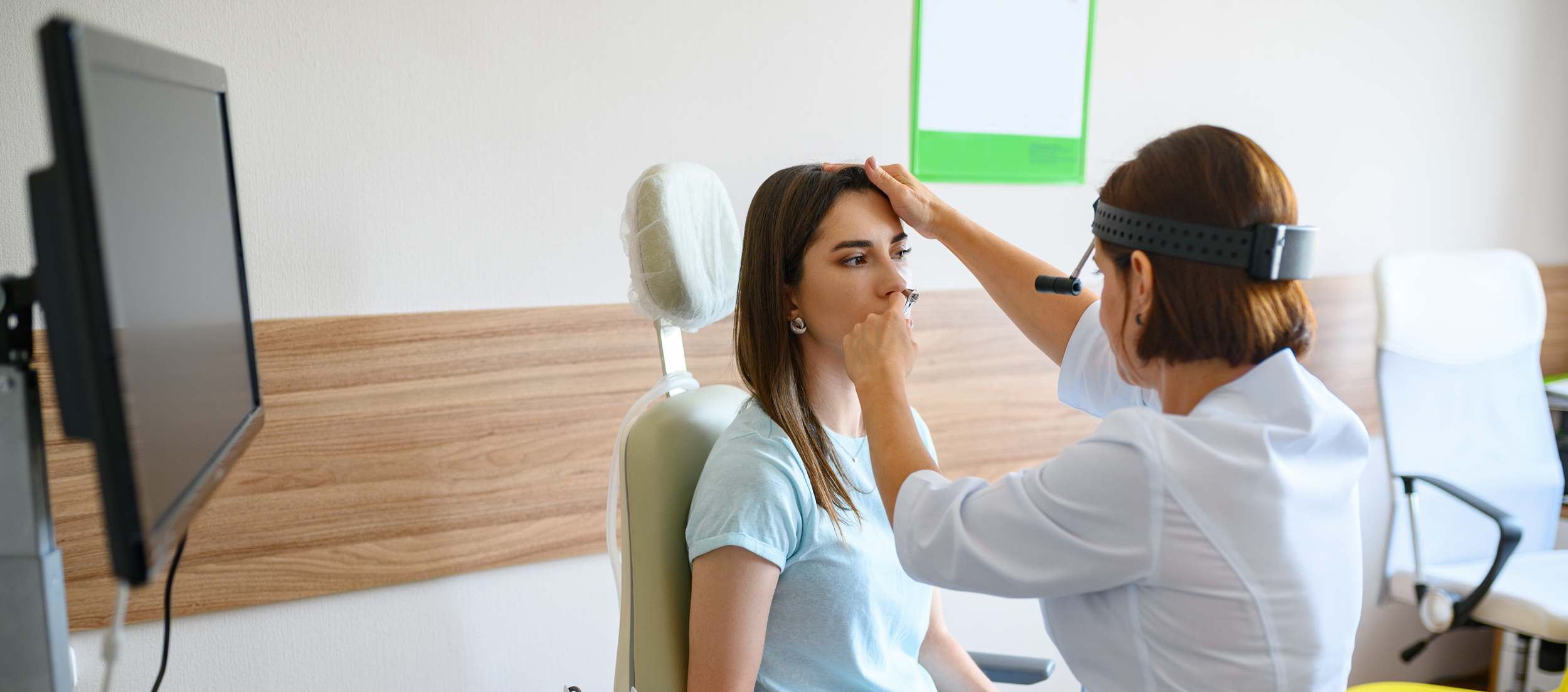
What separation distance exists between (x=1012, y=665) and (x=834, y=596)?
16.2 inches

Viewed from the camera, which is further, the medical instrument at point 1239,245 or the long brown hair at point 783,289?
the long brown hair at point 783,289

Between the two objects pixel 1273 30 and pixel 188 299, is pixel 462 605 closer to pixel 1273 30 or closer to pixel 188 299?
pixel 188 299

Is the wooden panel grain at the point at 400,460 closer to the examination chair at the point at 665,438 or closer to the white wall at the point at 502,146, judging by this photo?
the white wall at the point at 502,146

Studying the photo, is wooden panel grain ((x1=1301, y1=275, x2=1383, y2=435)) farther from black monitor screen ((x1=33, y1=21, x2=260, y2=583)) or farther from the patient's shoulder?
black monitor screen ((x1=33, y1=21, x2=260, y2=583))

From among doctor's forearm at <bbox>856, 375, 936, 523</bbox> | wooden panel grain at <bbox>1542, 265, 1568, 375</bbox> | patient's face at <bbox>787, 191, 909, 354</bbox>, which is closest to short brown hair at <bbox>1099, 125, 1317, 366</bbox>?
doctor's forearm at <bbox>856, 375, 936, 523</bbox>

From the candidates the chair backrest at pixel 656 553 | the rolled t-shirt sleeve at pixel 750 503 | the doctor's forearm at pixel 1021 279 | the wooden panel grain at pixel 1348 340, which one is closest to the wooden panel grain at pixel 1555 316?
the wooden panel grain at pixel 1348 340

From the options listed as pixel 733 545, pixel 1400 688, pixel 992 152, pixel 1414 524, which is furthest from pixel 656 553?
pixel 1414 524

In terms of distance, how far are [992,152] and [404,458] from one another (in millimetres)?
1227

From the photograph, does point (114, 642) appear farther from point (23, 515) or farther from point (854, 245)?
point (854, 245)

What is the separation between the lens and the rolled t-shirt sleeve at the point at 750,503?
1.01 metres

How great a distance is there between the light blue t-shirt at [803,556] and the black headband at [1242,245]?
0.48m

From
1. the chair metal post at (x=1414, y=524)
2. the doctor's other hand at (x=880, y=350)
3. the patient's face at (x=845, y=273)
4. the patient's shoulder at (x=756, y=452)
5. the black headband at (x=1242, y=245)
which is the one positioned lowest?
the chair metal post at (x=1414, y=524)

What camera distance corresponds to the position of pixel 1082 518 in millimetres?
835

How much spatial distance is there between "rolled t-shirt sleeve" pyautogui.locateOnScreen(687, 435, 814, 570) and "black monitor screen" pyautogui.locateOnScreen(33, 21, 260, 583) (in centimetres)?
47
